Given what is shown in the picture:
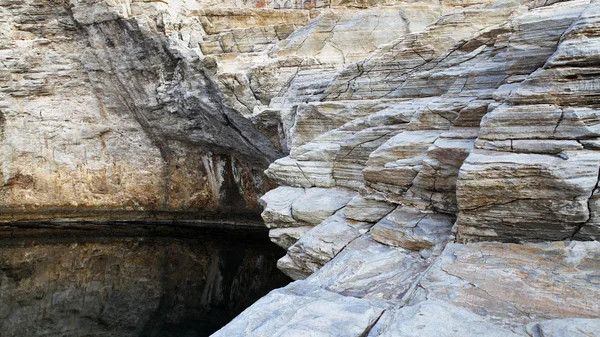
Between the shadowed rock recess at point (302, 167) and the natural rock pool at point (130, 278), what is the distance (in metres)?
0.09

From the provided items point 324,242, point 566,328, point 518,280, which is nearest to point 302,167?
point 324,242

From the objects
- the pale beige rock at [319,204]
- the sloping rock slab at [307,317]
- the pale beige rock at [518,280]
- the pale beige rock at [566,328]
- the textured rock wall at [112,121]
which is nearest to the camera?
the pale beige rock at [566,328]

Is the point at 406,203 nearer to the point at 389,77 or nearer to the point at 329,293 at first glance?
the point at 329,293

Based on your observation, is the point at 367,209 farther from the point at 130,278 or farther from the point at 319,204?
the point at 130,278

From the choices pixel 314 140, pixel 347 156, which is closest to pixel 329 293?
pixel 347 156

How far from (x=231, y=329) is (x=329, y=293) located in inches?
53.9

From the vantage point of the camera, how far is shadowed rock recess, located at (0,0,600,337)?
545 centimetres

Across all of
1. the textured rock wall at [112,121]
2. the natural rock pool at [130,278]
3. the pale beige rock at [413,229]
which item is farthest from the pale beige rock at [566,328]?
the textured rock wall at [112,121]

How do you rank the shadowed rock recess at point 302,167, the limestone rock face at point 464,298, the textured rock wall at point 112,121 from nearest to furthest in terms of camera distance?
1. the limestone rock face at point 464,298
2. the shadowed rock recess at point 302,167
3. the textured rock wall at point 112,121

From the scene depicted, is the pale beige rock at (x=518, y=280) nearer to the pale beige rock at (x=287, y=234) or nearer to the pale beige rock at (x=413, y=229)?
the pale beige rock at (x=413, y=229)

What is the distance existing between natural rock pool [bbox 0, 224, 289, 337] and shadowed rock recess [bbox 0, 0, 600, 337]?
0.30 feet

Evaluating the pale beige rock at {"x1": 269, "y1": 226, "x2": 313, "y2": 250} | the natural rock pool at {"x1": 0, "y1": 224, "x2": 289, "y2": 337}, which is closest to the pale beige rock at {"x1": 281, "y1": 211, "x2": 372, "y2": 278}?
the pale beige rock at {"x1": 269, "y1": 226, "x2": 313, "y2": 250}

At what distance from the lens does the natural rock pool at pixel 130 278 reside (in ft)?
40.5

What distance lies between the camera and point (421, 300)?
16.4ft
